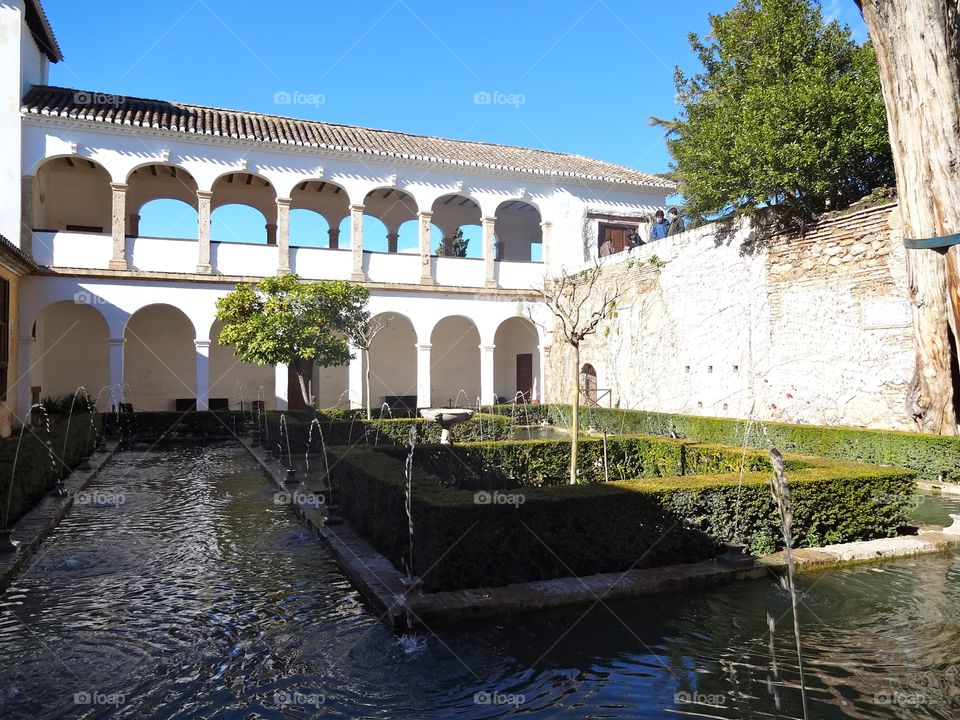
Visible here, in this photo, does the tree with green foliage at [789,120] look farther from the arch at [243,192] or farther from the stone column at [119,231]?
the stone column at [119,231]

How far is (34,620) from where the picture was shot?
4336 millimetres

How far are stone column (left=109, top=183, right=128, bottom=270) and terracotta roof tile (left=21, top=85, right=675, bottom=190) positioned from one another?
1550mm

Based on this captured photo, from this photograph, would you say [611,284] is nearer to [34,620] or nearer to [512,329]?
[512,329]

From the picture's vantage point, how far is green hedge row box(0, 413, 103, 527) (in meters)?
6.37

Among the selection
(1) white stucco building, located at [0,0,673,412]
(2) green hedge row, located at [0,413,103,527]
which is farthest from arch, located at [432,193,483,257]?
(2) green hedge row, located at [0,413,103,527]

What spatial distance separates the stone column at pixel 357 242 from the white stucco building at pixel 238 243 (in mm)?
37

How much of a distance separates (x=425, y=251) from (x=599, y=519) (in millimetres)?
14802

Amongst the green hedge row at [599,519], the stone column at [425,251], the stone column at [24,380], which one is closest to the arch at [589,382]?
the stone column at [425,251]

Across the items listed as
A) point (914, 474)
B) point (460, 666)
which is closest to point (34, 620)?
point (460, 666)

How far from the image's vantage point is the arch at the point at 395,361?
21672 millimetres

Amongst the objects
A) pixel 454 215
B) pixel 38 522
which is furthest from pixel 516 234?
pixel 38 522

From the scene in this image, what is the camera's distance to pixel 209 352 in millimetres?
19484

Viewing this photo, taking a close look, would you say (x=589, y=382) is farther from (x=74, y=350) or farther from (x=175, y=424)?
(x=74, y=350)

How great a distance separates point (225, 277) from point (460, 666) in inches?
594
